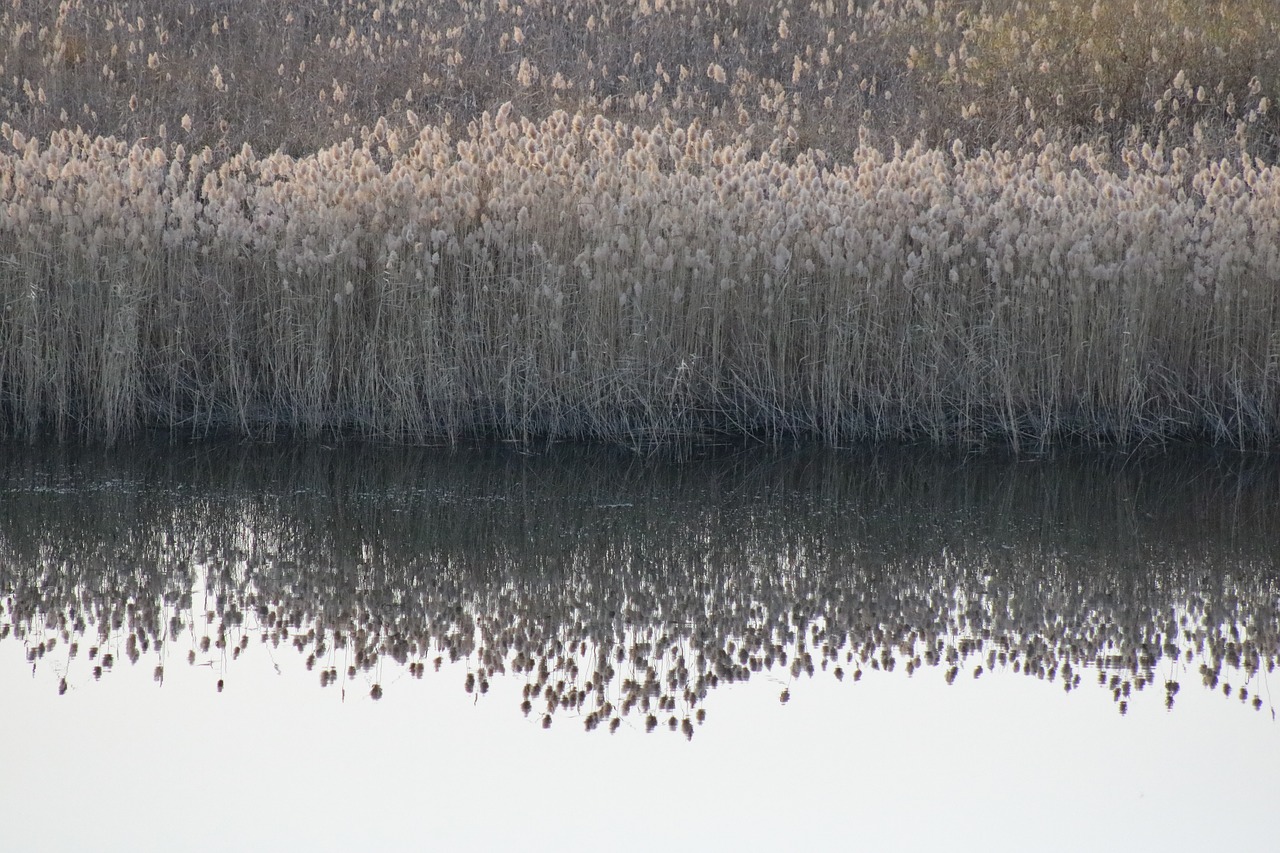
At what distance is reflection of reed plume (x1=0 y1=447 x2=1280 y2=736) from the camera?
4.11 meters

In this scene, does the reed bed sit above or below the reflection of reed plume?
above

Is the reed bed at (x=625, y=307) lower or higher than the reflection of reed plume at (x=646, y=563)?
higher

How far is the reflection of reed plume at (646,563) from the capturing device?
4.11 metres

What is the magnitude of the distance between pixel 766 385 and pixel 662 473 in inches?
35.3

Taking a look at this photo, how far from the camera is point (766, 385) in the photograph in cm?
702

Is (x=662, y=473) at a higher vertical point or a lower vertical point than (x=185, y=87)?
lower

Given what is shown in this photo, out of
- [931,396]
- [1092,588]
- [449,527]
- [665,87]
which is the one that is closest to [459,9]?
[665,87]

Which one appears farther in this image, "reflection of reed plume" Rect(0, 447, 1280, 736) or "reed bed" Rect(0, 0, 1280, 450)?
"reed bed" Rect(0, 0, 1280, 450)

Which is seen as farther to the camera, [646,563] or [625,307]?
[625,307]

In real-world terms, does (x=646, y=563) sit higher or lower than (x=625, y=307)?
lower

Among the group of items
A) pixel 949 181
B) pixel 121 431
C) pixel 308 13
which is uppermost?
pixel 308 13

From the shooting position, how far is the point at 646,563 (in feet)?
16.5

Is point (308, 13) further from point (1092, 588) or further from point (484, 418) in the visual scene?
point (1092, 588)

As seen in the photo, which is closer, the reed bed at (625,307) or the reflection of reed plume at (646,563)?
the reflection of reed plume at (646,563)
